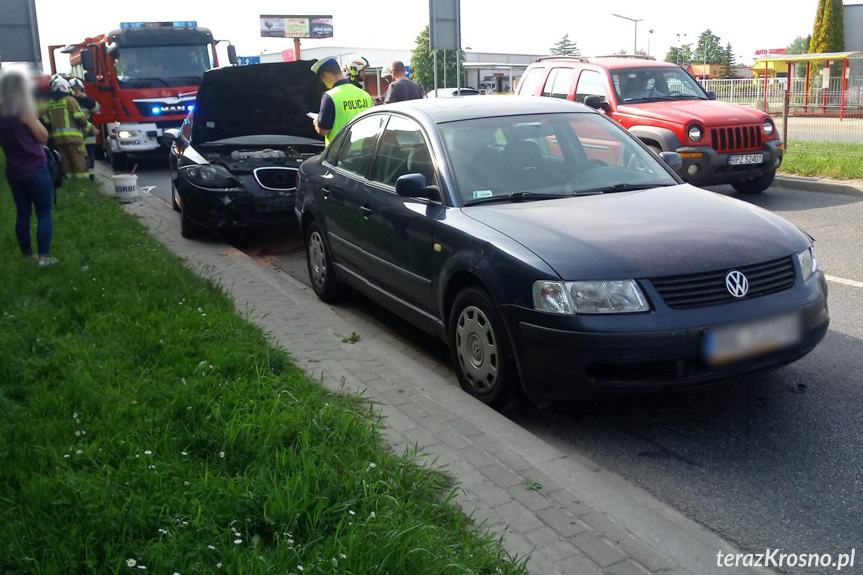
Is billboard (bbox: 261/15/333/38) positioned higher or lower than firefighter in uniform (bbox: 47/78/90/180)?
higher

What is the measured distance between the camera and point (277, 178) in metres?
9.84

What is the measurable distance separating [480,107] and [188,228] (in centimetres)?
503

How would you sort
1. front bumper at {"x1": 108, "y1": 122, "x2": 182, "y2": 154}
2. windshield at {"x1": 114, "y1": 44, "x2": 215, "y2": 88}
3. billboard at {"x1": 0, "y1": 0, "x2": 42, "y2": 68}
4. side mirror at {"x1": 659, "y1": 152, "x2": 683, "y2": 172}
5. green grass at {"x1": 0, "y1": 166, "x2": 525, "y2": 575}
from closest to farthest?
1. green grass at {"x1": 0, "y1": 166, "x2": 525, "y2": 575}
2. side mirror at {"x1": 659, "y1": 152, "x2": 683, "y2": 172}
3. billboard at {"x1": 0, "y1": 0, "x2": 42, "y2": 68}
4. front bumper at {"x1": 108, "y1": 122, "x2": 182, "y2": 154}
5. windshield at {"x1": 114, "y1": 44, "x2": 215, "y2": 88}

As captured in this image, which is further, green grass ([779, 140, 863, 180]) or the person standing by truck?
green grass ([779, 140, 863, 180])

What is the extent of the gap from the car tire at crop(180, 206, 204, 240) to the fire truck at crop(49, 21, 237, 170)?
31.6ft

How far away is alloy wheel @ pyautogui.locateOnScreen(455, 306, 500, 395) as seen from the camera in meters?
4.89

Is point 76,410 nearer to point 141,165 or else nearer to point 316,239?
point 316,239

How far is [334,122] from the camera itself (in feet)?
Result: 30.9

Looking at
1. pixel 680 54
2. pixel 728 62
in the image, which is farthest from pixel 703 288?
pixel 728 62

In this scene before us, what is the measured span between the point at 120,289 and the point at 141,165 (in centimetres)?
1572

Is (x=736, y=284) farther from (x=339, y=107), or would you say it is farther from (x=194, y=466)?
(x=339, y=107)

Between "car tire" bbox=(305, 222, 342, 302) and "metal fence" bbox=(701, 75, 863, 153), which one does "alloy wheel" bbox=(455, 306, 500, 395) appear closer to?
"car tire" bbox=(305, 222, 342, 302)

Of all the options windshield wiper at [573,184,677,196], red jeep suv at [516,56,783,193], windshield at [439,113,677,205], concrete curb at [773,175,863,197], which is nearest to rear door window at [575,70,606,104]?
red jeep suv at [516,56,783,193]

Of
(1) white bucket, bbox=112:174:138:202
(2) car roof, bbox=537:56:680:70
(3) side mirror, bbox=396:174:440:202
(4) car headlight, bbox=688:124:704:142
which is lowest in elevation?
(1) white bucket, bbox=112:174:138:202
